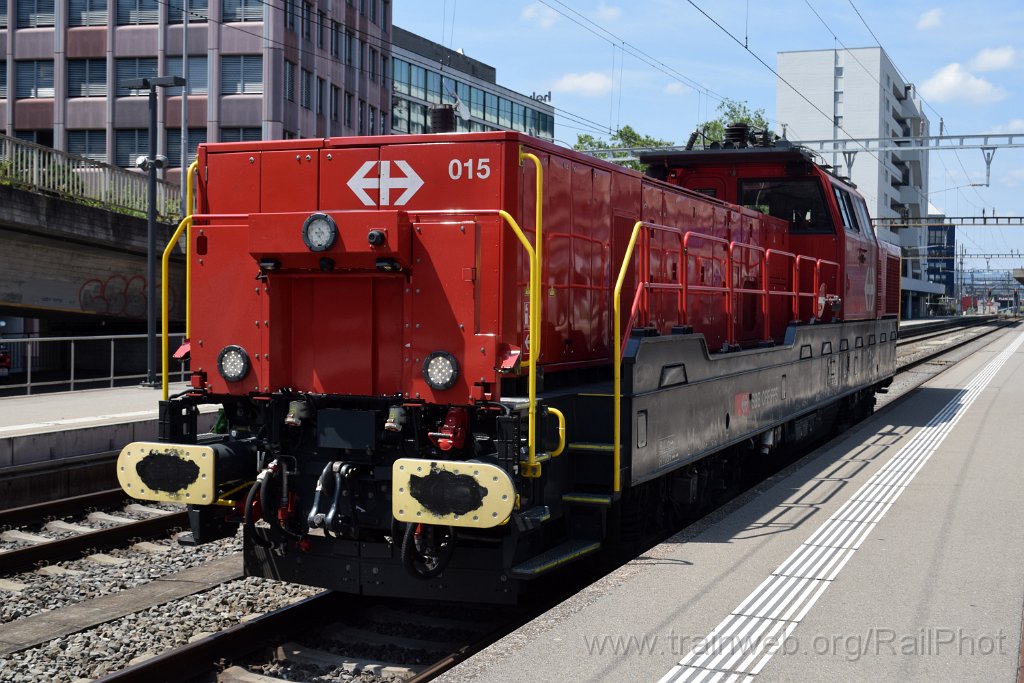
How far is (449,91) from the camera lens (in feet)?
202

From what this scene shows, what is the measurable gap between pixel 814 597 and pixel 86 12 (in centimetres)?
4128

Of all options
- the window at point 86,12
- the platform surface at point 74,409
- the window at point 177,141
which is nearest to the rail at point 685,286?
the platform surface at point 74,409

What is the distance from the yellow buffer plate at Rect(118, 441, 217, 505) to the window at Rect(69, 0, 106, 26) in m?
38.3

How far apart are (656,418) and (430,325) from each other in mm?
1811

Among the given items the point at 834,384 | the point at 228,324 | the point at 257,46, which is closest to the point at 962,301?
the point at 257,46

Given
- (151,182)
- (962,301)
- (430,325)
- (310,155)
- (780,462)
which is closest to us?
(430,325)

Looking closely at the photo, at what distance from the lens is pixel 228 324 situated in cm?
633

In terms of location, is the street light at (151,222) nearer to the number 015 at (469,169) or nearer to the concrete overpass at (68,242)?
the concrete overpass at (68,242)

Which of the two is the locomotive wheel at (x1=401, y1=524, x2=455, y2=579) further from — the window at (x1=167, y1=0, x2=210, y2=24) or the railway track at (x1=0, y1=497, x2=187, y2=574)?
the window at (x1=167, y1=0, x2=210, y2=24)

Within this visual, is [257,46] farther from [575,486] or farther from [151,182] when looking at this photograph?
[575,486]

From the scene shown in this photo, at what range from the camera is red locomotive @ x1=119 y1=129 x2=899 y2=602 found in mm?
5652

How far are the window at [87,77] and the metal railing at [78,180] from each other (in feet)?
65.9

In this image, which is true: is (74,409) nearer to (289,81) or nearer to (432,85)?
(289,81)

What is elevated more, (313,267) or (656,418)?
(313,267)
